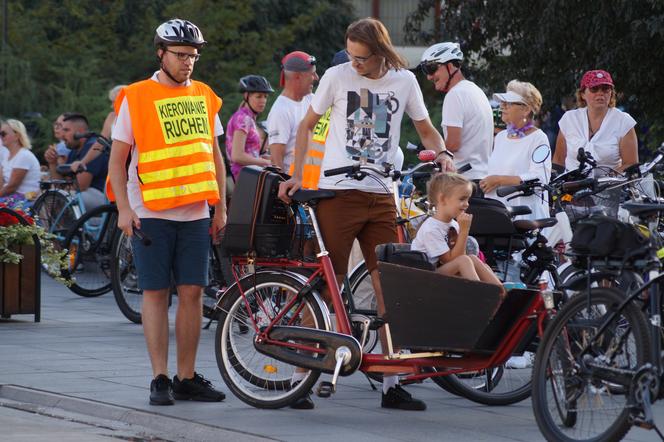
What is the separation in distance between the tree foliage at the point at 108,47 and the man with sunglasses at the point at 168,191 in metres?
14.8

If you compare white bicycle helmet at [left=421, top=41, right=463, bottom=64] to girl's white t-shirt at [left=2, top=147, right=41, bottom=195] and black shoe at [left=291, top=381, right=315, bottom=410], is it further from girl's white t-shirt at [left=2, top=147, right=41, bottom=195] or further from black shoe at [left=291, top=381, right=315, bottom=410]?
girl's white t-shirt at [left=2, top=147, right=41, bottom=195]

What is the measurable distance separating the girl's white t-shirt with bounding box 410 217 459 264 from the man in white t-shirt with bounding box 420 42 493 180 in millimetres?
A: 1943

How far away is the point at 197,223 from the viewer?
7.77 metres

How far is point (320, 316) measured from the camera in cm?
736

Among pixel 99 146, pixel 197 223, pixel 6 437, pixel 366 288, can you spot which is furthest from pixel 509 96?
pixel 99 146

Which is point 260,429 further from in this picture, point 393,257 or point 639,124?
point 639,124

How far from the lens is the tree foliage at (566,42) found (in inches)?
598

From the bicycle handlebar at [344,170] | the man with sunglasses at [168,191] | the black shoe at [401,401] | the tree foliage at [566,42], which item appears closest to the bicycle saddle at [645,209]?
the bicycle handlebar at [344,170]

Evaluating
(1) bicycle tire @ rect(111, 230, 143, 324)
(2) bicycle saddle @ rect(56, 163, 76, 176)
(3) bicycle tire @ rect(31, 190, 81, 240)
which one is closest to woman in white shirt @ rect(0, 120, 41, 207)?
(3) bicycle tire @ rect(31, 190, 81, 240)

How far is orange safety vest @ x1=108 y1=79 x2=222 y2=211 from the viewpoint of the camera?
25.0 ft

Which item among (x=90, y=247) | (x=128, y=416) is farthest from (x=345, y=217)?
(x=90, y=247)

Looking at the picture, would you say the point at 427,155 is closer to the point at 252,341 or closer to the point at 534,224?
the point at 534,224

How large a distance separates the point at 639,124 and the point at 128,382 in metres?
9.28

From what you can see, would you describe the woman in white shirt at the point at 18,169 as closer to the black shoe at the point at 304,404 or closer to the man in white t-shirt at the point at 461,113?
the man in white t-shirt at the point at 461,113
